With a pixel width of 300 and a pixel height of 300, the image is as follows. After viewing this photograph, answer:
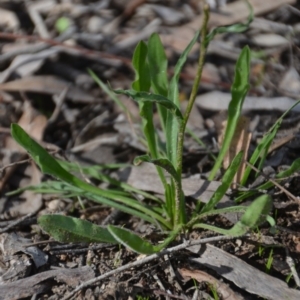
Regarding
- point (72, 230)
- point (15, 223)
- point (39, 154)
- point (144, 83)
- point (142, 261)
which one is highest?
point (144, 83)

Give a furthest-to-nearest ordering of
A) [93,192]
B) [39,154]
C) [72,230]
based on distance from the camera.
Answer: [93,192] < [39,154] < [72,230]

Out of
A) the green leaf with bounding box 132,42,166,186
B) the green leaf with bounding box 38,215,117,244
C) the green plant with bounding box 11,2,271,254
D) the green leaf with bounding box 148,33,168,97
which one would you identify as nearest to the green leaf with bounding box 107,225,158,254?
the green plant with bounding box 11,2,271,254

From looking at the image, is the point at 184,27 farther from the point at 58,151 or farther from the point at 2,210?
the point at 2,210

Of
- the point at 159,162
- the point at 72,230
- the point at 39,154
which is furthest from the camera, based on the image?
the point at 39,154

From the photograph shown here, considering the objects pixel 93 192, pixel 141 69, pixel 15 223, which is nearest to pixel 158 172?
pixel 93 192

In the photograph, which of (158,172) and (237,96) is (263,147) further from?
(158,172)

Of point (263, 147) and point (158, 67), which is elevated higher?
point (158, 67)

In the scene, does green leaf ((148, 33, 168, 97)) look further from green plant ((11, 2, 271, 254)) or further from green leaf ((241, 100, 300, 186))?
green leaf ((241, 100, 300, 186))

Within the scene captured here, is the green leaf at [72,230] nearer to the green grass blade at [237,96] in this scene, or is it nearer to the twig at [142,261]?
the twig at [142,261]
